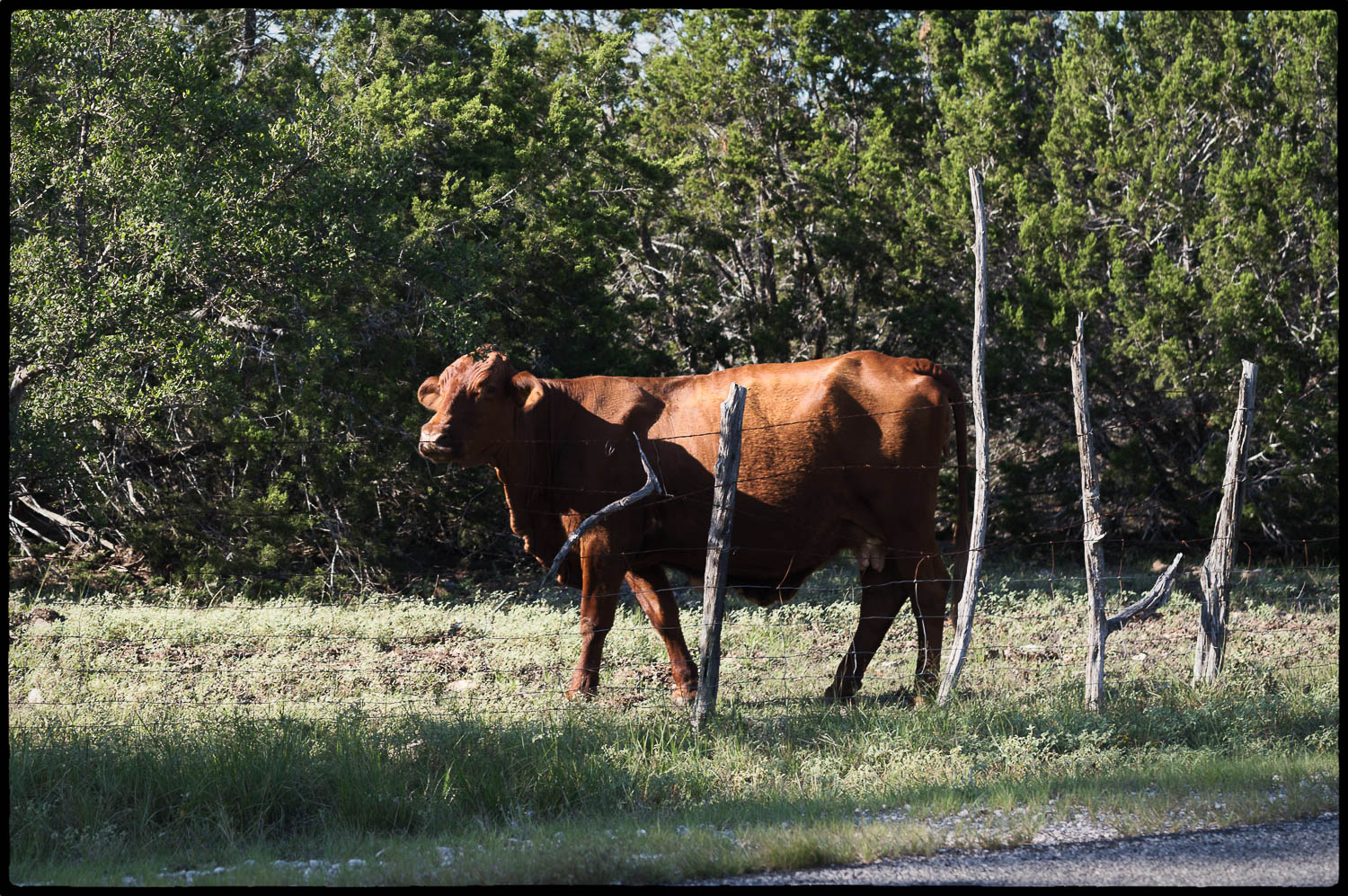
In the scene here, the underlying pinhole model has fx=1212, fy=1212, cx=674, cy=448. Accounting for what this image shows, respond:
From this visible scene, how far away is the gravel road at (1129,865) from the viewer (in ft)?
14.3

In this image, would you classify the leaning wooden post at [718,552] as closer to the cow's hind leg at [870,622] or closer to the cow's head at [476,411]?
the cow's hind leg at [870,622]

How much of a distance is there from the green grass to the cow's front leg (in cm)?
20

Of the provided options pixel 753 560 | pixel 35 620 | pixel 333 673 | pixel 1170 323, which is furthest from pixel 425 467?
pixel 1170 323

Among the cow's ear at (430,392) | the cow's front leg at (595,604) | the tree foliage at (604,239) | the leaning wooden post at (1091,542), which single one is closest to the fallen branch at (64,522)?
the tree foliage at (604,239)

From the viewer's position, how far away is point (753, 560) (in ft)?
25.7

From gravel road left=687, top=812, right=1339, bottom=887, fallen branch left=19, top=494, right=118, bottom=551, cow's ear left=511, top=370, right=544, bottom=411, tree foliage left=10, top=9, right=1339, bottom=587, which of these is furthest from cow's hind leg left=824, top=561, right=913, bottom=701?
fallen branch left=19, top=494, right=118, bottom=551

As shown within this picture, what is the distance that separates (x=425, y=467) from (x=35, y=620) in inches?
170

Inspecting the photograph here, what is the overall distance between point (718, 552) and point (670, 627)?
130 cm

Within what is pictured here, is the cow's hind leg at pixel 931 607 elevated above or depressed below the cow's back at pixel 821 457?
below

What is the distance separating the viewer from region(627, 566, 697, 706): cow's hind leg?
24.2ft

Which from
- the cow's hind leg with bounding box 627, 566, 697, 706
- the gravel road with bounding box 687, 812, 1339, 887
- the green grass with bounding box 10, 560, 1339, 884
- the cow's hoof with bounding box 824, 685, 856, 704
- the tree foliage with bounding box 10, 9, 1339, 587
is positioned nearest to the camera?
the gravel road with bounding box 687, 812, 1339, 887

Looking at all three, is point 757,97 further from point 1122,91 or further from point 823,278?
point 1122,91

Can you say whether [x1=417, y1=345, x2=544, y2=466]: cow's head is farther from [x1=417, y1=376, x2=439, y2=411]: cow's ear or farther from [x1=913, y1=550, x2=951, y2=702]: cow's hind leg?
[x1=913, y1=550, x2=951, y2=702]: cow's hind leg

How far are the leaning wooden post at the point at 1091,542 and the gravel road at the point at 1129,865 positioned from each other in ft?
5.94
